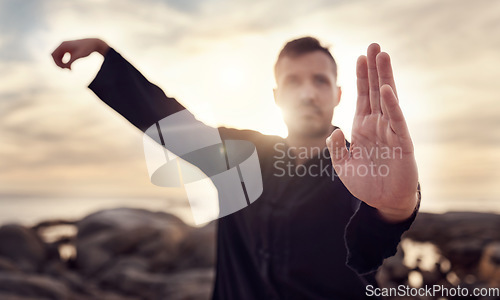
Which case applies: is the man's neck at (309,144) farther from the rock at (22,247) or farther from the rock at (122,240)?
the rock at (22,247)

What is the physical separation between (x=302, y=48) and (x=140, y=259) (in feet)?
20.5

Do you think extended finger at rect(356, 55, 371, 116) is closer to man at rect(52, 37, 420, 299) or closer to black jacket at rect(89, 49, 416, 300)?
man at rect(52, 37, 420, 299)

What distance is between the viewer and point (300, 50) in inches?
110

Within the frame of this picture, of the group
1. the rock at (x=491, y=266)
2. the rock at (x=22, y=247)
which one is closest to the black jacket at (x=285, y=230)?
the rock at (x=491, y=266)

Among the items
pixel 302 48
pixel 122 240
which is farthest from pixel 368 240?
pixel 122 240

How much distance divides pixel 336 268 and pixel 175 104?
1339 millimetres

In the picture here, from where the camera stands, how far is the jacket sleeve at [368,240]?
1.98 meters

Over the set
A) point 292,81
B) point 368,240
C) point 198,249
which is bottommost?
point 198,249

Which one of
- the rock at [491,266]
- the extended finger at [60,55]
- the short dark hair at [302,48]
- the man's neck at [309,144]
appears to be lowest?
the rock at [491,266]

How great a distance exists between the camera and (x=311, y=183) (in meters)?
2.50

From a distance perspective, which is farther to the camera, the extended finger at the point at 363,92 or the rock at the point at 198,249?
the rock at the point at 198,249

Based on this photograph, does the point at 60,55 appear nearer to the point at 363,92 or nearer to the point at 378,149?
the point at 363,92

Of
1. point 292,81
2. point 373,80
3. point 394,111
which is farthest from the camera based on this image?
point 292,81

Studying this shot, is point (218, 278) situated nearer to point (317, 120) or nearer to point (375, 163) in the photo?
point (317, 120)
